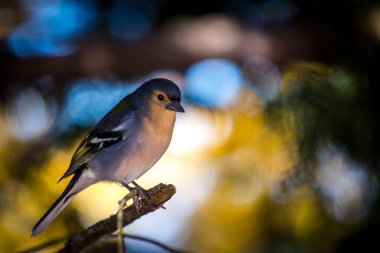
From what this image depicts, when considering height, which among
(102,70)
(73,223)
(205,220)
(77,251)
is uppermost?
(102,70)

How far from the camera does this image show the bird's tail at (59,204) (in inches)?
110

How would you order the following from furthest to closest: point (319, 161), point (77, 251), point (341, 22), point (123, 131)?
point (341, 22) → point (123, 131) → point (319, 161) → point (77, 251)

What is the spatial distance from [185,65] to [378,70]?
3.75 ft

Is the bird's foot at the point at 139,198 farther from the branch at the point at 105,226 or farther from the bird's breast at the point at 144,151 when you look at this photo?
the bird's breast at the point at 144,151

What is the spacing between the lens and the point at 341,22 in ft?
12.2

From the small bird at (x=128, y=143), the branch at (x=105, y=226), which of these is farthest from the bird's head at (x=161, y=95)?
the branch at (x=105, y=226)

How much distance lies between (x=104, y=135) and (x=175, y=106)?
46 centimetres

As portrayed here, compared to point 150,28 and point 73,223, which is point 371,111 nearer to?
point 150,28

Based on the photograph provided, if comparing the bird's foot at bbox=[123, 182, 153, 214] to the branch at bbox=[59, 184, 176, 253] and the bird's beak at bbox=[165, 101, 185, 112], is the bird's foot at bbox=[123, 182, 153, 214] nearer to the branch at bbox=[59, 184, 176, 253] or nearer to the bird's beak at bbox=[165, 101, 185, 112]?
the branch at bbox=[59, 184, 176, 253]

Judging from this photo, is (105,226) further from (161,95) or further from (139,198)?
(161,95)

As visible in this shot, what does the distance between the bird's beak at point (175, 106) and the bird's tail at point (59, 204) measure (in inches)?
25.7

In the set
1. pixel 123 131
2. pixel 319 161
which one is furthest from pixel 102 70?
pixel 319 161

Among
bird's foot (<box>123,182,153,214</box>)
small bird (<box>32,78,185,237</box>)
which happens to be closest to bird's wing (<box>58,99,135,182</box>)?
small bird (<box>32,78,185,237</box>)

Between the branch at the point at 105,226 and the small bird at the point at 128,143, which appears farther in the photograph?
the small bird at the point at 128,143
